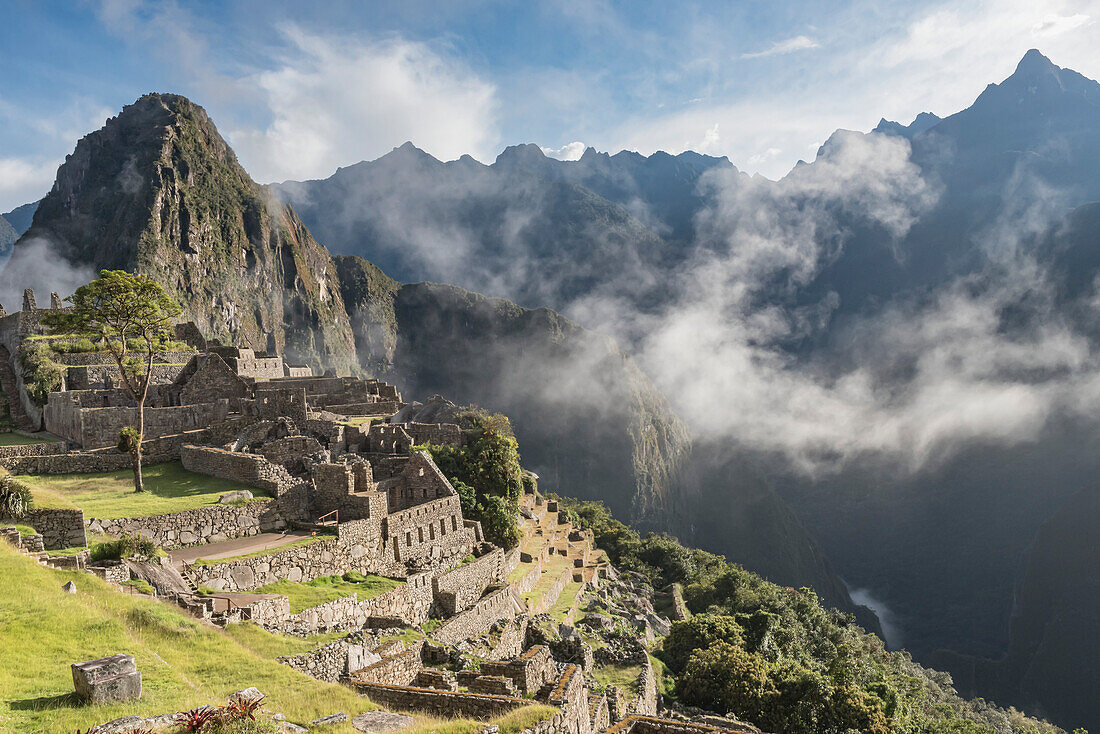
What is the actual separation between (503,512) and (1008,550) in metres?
175

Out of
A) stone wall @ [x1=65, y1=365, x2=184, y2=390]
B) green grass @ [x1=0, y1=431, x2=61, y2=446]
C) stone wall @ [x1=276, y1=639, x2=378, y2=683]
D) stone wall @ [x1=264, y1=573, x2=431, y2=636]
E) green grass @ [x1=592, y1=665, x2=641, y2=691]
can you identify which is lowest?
green grass @ [x1=592, y1=665, x2=641, y2=691]

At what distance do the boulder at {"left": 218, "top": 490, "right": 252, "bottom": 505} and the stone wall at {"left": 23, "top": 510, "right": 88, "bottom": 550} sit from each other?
→ 4958 millimetres

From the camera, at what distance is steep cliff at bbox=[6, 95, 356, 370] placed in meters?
150

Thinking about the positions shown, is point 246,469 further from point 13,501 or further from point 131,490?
point 13,501

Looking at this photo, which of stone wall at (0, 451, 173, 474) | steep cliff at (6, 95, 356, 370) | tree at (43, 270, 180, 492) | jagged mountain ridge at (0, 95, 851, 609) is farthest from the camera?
jagged mountain ridge at (0, 95, 851, 609)

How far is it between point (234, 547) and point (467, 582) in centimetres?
808

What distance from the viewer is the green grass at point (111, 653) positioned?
6656 mm

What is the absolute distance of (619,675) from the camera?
22.4m

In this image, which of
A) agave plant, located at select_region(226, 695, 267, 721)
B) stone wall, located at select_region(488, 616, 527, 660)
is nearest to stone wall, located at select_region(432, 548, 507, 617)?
stone wall, located at select_region(488, 616, 527, 660)

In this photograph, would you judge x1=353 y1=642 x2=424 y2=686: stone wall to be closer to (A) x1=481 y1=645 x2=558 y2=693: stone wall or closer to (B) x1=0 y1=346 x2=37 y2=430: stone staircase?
(A) x1=481 y1=645 x2=558 y2=693: stone wall

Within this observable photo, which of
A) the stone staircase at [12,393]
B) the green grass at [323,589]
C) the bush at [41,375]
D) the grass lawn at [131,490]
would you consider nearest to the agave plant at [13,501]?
→ the grass lawn at [131,490]

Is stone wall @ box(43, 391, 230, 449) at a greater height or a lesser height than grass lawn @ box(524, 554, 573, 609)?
greater

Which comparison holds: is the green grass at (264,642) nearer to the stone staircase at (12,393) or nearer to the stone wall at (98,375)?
the stone wall at (98,375)

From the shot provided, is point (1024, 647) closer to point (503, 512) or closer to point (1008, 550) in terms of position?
point (1008, 550)
